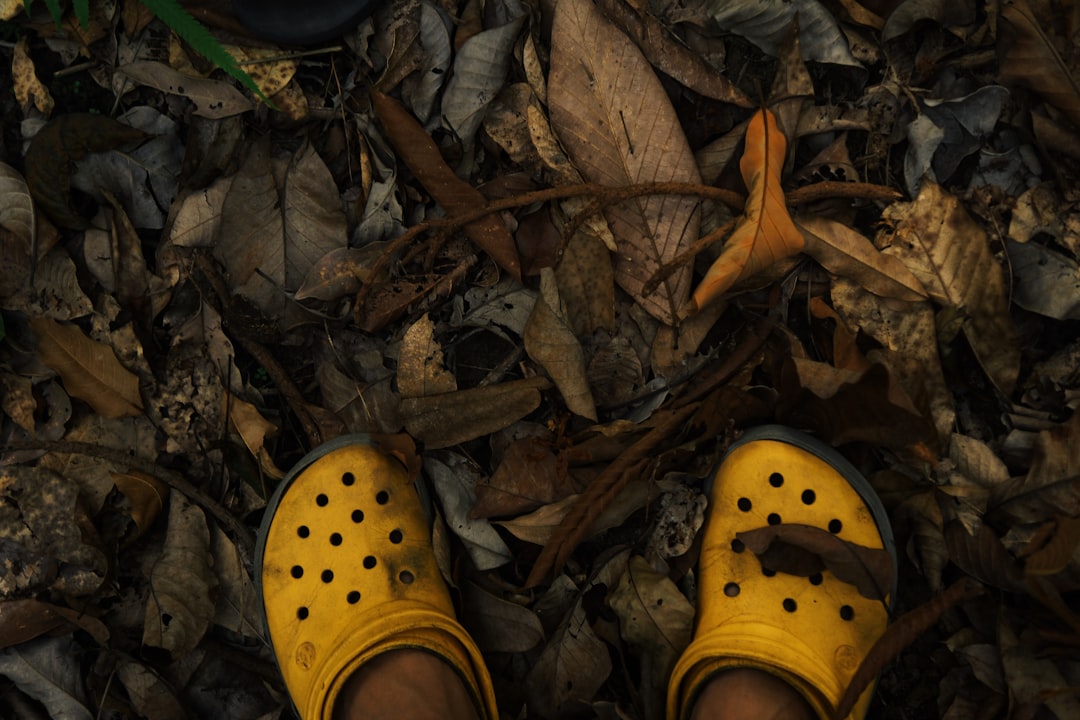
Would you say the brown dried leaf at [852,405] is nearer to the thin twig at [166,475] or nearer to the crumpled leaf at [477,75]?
the crumpled leaf at [477,75]

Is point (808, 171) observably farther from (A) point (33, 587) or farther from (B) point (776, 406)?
(A) point (33, 587)

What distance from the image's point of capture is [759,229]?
1622 millimetres

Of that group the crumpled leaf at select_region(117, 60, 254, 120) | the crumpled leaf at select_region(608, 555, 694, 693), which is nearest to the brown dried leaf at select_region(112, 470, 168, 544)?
the crumpled leaf at select_region(117, 60, 254, 120)

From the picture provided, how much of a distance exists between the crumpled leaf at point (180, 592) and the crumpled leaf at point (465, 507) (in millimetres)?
576

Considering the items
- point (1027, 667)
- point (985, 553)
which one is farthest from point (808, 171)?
point (1027, 667)

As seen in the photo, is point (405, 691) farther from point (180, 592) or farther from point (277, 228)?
point (277, 228)

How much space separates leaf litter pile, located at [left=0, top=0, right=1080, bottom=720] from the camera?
1.66 meters

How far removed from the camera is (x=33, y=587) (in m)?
1.85

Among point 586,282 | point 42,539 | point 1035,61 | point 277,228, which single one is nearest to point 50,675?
point 42,539

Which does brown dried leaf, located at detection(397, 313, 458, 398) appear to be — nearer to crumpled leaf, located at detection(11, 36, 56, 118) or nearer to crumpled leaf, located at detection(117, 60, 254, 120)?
crumpled leaf, located at detection(117, 60, 254, 120)

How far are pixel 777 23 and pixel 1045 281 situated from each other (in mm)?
801

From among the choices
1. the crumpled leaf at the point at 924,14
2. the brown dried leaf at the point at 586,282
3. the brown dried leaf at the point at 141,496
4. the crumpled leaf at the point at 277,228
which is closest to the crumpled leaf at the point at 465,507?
the brown dried leaf at the point at 586,282

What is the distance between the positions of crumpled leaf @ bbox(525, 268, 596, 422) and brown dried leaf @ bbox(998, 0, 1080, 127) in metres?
1.09

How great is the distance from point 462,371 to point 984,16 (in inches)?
55.3
